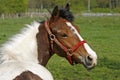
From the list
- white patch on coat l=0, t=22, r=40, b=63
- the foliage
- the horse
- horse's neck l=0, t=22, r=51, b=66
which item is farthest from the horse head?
the foliage

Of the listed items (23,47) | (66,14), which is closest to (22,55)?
(23,47)

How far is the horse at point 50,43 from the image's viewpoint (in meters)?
4.95

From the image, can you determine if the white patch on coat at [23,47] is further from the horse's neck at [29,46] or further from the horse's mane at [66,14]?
the horse's mane at [66,14]

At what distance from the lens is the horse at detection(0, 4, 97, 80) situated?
16.2 ft

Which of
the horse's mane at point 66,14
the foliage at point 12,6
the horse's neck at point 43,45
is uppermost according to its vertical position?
the horse's mane at point 66,14

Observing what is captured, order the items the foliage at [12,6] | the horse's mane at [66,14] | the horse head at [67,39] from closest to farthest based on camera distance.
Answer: the horse head at [67,39]
the horse's mane at [66,14]
the foliage at [12,6]

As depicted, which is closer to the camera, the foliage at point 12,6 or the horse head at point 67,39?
the horse head at point 67,39

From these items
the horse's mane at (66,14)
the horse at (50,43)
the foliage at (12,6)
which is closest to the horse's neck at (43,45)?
the horse at (50,43)

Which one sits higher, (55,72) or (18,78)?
(18,78)

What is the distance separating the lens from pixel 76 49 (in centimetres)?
516

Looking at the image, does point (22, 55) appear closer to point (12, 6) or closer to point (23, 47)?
point (23, 47)

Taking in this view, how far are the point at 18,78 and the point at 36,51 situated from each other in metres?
1.46

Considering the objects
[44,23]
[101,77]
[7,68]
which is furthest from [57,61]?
[7,68]

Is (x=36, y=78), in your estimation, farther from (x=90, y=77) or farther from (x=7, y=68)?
(x=90, y=77)
